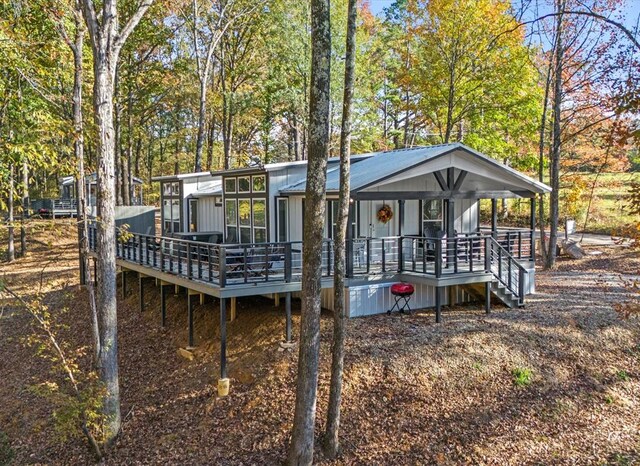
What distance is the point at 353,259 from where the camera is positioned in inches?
489

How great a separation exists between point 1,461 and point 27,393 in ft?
9.07

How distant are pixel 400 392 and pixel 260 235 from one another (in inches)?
268

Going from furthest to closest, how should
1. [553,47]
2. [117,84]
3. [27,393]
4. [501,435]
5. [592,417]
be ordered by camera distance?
1. [117,84]
2. [553,47]
3. [27,393]
4. [592,417]
5. [501,435]

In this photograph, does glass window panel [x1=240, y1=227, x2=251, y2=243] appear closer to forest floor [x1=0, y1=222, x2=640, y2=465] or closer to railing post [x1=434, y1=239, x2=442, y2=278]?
forest floor [x1=0, y1=222, x2=640, y2=465]

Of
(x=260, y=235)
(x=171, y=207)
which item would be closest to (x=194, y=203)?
(x=171, y=207)

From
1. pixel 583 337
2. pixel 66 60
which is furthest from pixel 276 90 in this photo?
pixel 583 337

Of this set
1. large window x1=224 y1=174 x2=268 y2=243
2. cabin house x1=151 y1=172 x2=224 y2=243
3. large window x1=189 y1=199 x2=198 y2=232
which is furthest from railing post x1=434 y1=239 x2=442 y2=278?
large window x1=189 y1=199 x2=198 y2=232

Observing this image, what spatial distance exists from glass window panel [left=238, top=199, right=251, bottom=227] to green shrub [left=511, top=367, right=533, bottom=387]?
8.16m

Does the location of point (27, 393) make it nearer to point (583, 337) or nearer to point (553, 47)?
point (583, 337)

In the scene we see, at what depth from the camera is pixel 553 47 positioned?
1761 centimetres

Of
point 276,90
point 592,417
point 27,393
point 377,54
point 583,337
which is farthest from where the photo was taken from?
point 377,54

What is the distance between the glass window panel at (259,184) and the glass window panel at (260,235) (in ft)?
3.54

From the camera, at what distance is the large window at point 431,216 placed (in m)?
14.7

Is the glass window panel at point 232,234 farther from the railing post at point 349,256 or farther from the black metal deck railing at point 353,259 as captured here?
the railing post at point 349,256
